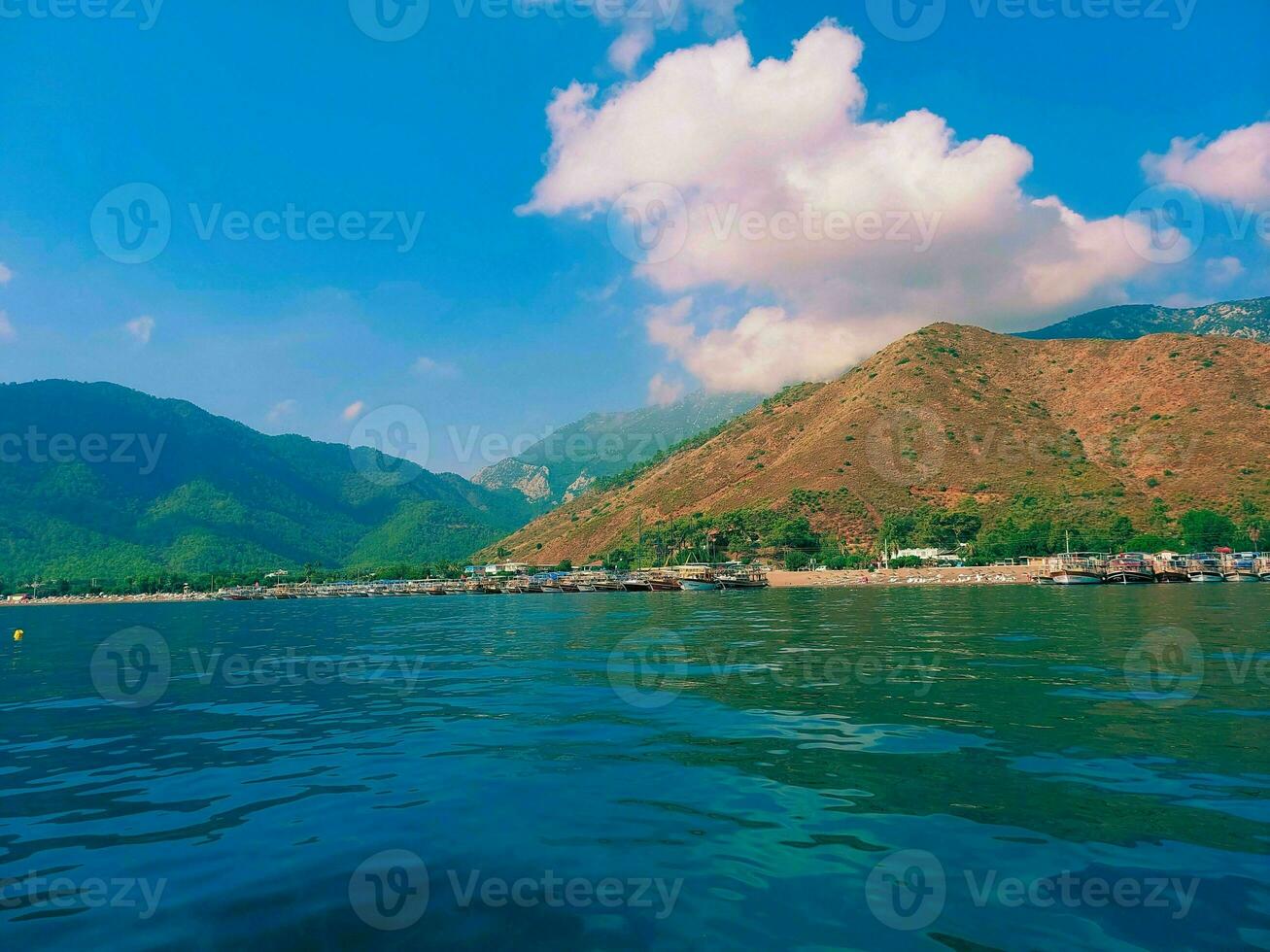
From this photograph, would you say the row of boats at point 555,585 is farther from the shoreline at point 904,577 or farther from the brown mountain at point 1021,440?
the brown mountain at point 1021,440

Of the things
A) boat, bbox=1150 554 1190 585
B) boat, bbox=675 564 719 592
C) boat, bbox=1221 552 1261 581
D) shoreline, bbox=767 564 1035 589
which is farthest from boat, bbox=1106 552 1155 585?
boat, bbox=675 564 719 592

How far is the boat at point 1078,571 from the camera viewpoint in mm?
94250

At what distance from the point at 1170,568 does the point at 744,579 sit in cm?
5868

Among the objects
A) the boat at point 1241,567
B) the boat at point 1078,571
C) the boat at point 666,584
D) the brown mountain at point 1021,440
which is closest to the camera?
the boat at point 1078,571

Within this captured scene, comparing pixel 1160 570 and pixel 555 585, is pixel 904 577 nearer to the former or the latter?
pixel 1160 570

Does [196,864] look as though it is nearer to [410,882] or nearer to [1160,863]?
[410,882]

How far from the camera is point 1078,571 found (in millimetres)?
95438

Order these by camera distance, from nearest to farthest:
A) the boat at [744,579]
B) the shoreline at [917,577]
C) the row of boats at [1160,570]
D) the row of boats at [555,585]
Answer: the row of boats at [1160,570] → the shoreline at [917,577] → the boat at [744,579] → the row of boats at [555,585]

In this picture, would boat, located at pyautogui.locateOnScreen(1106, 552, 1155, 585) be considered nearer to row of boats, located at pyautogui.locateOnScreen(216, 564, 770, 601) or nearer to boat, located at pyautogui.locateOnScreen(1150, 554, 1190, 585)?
boat, located at pyautogui.locateOnScreen(1150, 554, 1190, 585)

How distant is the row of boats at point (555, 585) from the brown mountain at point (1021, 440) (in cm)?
3244

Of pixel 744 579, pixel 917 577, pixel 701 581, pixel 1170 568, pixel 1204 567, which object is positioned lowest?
pixel 701 581

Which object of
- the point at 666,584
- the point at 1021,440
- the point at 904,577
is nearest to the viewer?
the point at 904,577

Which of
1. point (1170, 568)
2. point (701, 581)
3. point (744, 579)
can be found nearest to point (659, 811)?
point (701, 581)

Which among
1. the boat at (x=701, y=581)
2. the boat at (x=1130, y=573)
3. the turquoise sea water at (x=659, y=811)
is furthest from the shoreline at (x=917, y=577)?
the turquoise sea water at (x=659, y=811)
